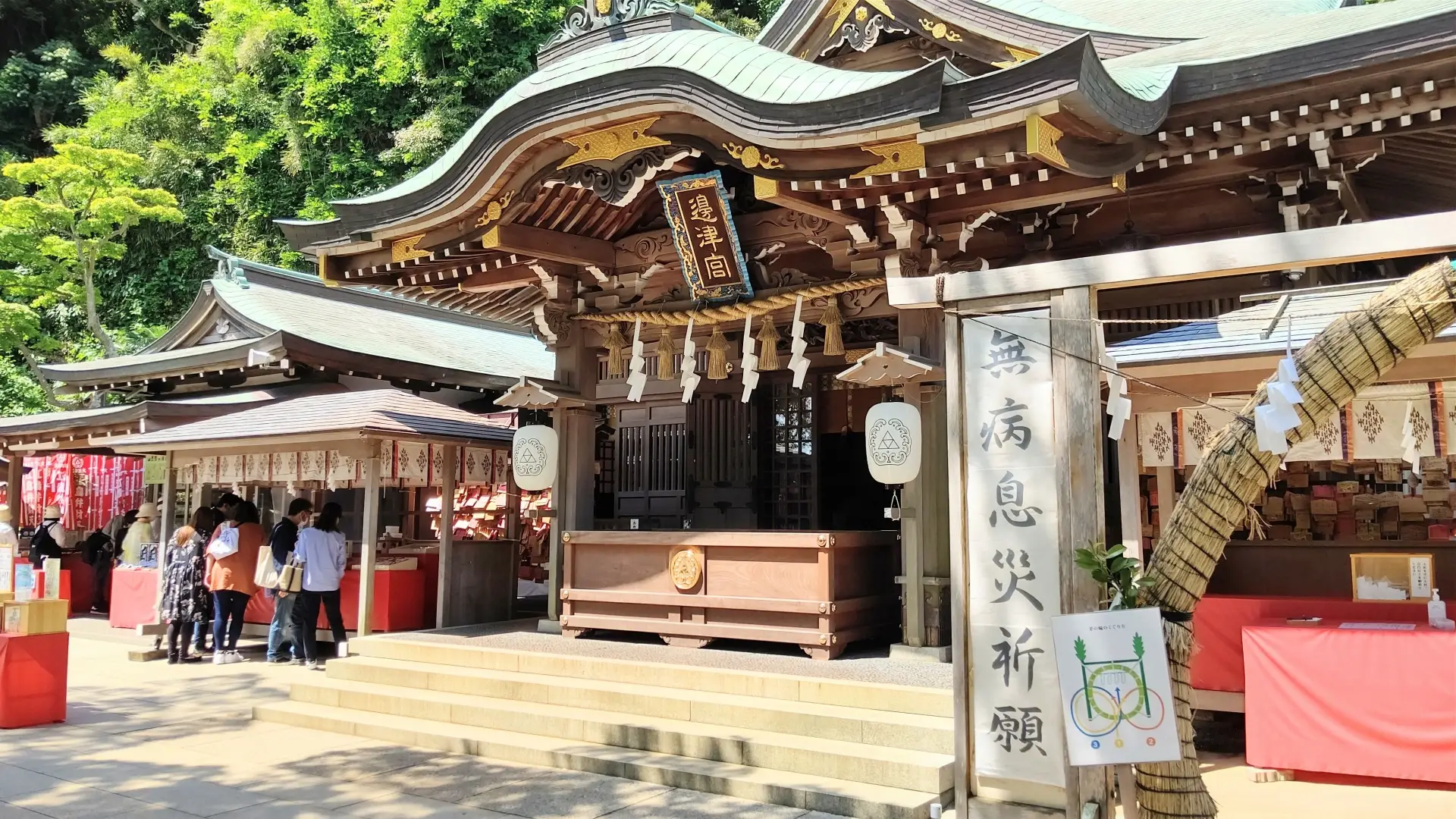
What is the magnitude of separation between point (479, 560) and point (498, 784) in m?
5.42

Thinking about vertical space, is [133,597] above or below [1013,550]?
below

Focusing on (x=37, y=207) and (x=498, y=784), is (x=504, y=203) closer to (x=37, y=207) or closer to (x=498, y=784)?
(x=498, y=784)

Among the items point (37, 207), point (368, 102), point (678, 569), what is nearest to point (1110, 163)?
point (678, 569)

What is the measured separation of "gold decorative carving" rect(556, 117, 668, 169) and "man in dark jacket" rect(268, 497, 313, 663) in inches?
223

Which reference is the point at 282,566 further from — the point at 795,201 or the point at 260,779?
the point at 795,201

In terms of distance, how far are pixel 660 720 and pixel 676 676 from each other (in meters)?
0.45

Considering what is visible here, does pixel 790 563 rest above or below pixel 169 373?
below

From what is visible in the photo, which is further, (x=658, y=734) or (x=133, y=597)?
(x=133, y=597)

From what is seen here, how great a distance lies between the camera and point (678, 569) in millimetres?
9000

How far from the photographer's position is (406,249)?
964cm

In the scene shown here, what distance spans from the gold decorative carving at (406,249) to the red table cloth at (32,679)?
14.4 ft

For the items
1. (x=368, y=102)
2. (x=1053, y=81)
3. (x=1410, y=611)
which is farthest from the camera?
(x=368, y=102)

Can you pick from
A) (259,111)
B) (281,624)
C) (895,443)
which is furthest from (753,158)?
(259,111)

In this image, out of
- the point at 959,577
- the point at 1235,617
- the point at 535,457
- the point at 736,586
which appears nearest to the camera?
the point at 959,577
